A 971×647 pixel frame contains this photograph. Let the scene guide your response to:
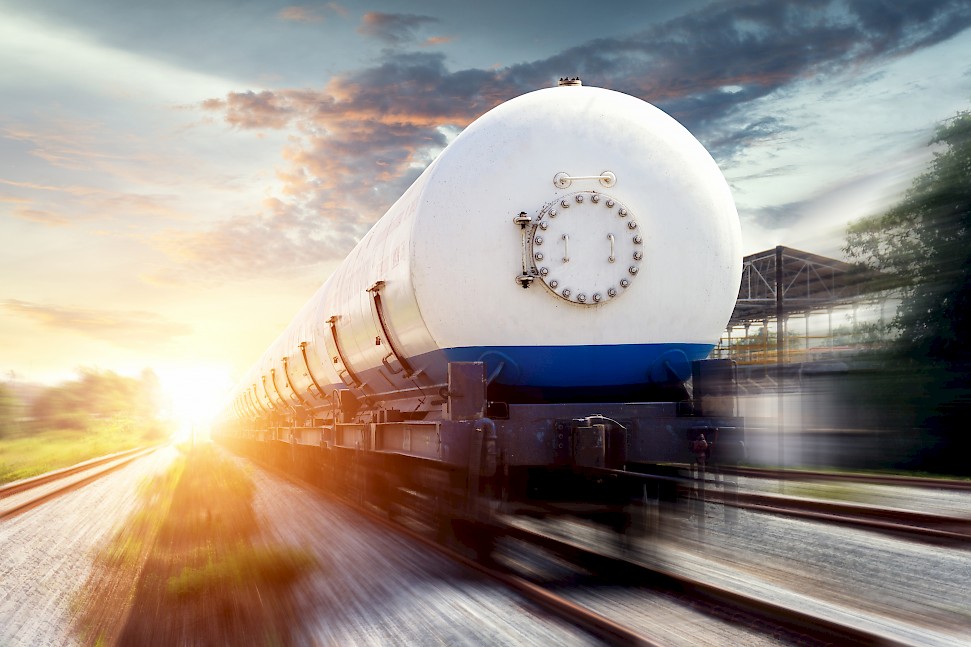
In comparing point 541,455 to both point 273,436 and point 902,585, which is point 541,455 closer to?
point 902,585

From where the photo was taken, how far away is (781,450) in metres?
6.19

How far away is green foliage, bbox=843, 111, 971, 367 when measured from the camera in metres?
15.5

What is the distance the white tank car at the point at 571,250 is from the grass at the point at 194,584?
212 cm

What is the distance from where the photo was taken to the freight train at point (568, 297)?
6023mm

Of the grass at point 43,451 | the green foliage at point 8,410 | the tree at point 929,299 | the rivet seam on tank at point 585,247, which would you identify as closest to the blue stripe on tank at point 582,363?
the rivet seam on tank at point 585,247

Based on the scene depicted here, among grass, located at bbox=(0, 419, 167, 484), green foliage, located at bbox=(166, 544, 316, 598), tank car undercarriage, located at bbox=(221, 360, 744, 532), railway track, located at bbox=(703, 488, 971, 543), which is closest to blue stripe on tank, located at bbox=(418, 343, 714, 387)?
tank car undercarriage, located at bbox=(221, 360, 744, 532)

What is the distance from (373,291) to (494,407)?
7.09 feet

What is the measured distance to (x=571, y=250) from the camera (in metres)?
6.04

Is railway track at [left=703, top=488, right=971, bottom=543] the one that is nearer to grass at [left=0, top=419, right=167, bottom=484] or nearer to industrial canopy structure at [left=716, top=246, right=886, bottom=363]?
industrial canopy structure at [left=716, top=246, right=886, bottom=363]

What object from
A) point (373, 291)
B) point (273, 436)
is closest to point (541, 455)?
point (373, 291)

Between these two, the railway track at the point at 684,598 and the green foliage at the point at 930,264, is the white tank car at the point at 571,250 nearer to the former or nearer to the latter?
the railway track at the point at 684,598

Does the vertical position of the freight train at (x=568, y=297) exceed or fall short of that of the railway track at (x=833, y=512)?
it exceeds it

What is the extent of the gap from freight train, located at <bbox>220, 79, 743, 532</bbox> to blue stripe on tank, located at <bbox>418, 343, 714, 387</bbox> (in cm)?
1

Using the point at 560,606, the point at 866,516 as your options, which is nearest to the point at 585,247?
the point at 560,606
